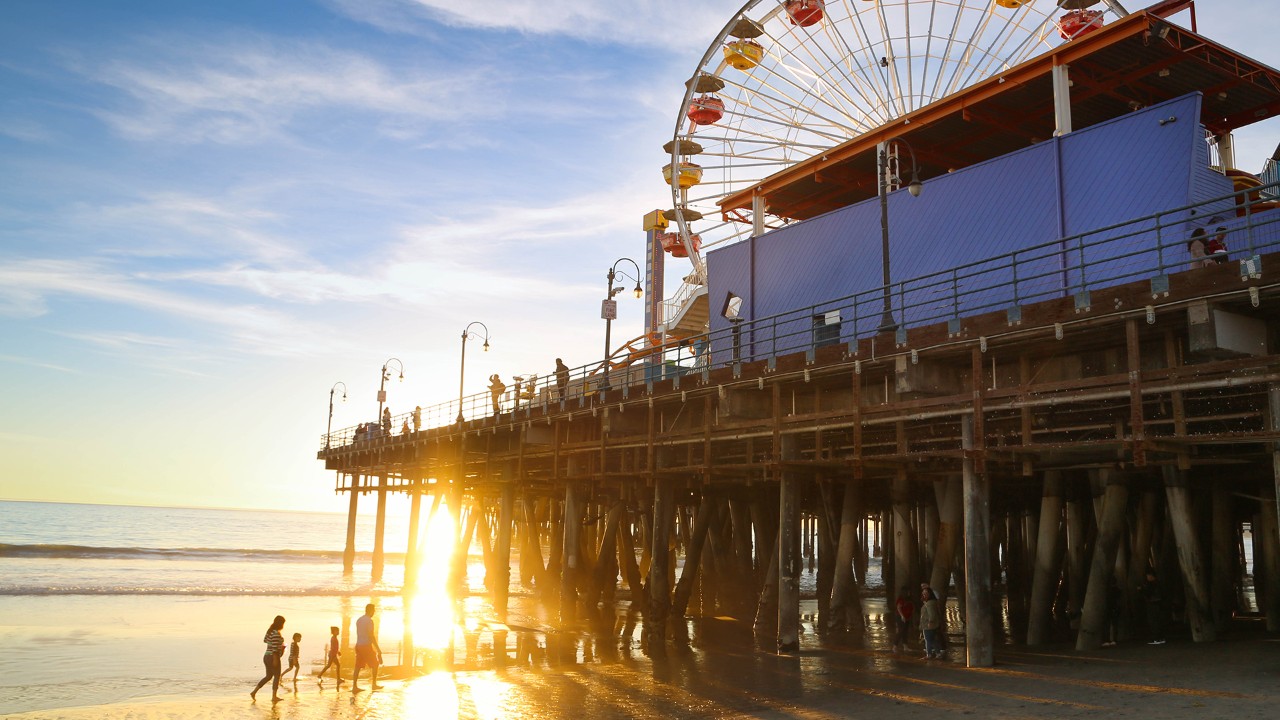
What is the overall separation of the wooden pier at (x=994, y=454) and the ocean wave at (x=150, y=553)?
51.6 m

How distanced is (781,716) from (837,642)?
8357mm

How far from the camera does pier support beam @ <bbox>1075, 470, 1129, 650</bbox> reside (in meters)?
16.4

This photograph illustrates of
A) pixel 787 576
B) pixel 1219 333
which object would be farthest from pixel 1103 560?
pixel 787 576

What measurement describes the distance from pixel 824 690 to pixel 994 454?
4974 mm

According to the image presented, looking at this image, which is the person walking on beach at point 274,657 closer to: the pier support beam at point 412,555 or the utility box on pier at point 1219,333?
the utility box on pier at point 1219,333

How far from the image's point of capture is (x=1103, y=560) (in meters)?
16.6

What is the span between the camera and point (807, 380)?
19.2m

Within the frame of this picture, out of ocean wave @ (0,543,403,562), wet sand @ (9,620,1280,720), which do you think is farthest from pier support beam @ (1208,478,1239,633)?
ocean wave @ (0,543,403,562)

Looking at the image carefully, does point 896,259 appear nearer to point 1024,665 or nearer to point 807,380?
point 807,380

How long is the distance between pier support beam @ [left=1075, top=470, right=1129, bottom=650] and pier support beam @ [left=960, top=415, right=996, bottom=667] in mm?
2531

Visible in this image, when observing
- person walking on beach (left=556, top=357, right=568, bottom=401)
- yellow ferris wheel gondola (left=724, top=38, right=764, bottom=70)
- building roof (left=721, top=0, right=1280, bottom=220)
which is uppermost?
yellow ferris wheel gondola (left=724, top=38, right=764, bottom=70)

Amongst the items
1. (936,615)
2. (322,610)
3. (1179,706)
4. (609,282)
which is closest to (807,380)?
(936,615)

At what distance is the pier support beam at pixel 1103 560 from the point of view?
53.9ft

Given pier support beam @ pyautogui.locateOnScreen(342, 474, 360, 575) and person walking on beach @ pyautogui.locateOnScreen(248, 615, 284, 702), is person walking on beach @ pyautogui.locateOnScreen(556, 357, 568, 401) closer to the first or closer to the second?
person walking on beach @ pyautogui.locateOnScreen(248, 615, 284, 702)
